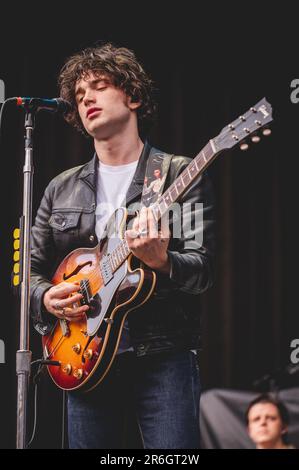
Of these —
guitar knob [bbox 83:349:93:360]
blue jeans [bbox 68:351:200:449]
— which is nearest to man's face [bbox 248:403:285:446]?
blue jeans [bbox 68:351:200:449]

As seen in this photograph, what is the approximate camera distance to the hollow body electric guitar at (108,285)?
2018mm

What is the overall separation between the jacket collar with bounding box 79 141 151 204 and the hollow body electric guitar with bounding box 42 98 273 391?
111mm

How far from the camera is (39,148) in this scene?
11.3ft

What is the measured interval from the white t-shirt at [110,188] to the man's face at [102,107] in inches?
4.9

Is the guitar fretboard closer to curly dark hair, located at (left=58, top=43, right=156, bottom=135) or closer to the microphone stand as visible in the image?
the microphone stand

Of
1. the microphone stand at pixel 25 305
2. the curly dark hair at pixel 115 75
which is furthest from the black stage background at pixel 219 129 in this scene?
the microphone stand at pixel 25 305

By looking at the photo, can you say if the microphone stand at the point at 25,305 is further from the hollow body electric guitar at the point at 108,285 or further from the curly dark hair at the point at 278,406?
the curly dark hair at the point at 278,406

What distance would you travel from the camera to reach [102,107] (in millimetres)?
2428

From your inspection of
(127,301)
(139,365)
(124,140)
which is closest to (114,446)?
(139,365)

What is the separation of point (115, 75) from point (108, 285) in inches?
30.4

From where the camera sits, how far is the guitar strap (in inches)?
90.2

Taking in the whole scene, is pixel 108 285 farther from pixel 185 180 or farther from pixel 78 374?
pixel 185 180

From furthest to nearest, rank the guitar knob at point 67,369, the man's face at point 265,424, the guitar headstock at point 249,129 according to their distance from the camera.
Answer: the man's face at point 265,424 < the guitar knob at point 67,369 < the guitar headstock at point 249,129

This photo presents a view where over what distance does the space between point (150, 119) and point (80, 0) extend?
1.09m
